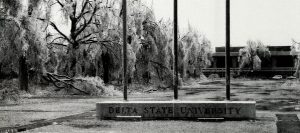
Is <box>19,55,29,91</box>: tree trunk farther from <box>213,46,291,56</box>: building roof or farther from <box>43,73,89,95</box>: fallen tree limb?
<box>213,46,291,56</box>: building roof

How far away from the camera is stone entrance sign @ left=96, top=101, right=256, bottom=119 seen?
13539mm

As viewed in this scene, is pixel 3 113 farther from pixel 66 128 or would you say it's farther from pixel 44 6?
pixel 44 6

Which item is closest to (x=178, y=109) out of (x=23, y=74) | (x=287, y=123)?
(x=287, y=123)

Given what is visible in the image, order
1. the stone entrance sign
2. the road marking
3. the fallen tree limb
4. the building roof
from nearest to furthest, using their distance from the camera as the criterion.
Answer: the road marking → the stone entrance sign → the fallen tree limb → the building roof

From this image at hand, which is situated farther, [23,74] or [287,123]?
[23,74]

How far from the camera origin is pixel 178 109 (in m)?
13.9

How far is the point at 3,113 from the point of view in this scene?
54.7ft

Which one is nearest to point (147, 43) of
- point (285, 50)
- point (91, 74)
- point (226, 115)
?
point (91, 74)

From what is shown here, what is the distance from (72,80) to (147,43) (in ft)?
29.5

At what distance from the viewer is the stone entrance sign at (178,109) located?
13.5m

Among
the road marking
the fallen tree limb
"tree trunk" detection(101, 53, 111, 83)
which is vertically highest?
"tree trunk" detection(101, 53, 111, 83)

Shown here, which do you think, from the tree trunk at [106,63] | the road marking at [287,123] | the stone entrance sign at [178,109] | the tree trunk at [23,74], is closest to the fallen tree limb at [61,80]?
the tree trunk at [23,74]

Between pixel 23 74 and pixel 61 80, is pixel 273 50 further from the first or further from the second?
pixel 23 74

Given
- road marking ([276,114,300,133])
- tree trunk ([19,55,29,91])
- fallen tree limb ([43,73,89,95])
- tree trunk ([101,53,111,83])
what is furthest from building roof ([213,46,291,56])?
road marking ([276,114,300,133])
